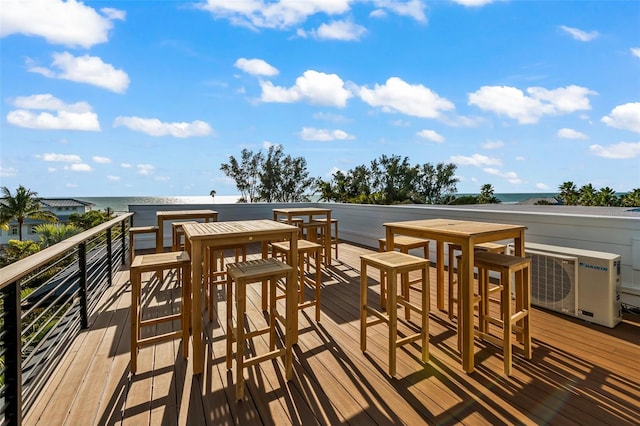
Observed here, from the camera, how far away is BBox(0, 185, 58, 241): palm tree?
20.4 m

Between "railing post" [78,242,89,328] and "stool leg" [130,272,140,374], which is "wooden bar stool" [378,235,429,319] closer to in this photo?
"stool leg" [130,272,140,374]

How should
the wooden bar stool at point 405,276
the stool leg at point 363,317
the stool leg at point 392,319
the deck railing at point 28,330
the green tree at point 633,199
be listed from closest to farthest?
the deck railing at point 28,330, the stool leg at point 392,319, the stool leg at point 363,317, the wooden bar stool at point 405,276, the green tree at point 633,199

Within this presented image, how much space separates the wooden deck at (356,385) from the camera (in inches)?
56.5

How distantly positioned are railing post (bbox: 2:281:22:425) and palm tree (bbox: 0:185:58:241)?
26912mm

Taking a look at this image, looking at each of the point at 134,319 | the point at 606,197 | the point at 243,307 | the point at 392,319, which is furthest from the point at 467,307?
the point at 606,197

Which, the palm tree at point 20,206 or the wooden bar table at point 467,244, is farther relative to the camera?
the palm tree at point 20,206

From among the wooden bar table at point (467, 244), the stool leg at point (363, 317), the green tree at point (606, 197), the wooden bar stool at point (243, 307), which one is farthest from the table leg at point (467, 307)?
the green tree at point (606, 197)

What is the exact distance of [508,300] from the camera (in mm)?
1787

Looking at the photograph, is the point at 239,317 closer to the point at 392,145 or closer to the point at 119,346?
the point at 119,346

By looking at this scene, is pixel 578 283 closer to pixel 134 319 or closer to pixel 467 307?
pixel 467 307

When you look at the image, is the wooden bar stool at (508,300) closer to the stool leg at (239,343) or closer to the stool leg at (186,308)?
the stool leg at (239,343)

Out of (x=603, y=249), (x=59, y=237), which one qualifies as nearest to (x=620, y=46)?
(x=603, y=249)

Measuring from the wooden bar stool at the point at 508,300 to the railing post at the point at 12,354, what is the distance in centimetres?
251

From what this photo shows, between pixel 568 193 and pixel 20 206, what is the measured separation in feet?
142
